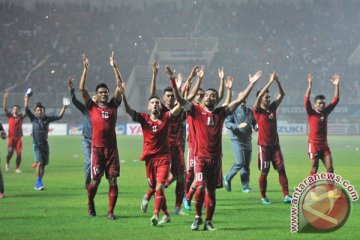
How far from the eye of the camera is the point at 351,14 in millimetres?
70000

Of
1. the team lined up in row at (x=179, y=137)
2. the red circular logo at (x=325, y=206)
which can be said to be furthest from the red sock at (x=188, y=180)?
the red circular logo at (x=325, y=206)

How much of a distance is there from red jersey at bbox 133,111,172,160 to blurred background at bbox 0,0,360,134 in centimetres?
5085

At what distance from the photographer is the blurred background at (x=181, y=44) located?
65250 mm

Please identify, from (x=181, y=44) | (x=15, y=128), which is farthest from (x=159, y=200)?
(x=181, y=44)

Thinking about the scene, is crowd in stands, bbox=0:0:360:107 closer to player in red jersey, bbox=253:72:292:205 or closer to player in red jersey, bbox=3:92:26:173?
player in red jersey, bbox=3:92:26:173

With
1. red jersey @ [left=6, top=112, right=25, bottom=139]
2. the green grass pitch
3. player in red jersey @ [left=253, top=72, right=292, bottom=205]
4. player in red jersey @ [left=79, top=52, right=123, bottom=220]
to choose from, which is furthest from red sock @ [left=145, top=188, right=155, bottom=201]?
red jersey @ [left=6, top=112, right=25, bottom=139]

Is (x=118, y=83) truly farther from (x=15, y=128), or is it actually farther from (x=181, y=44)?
Result: (x=181, y=44)

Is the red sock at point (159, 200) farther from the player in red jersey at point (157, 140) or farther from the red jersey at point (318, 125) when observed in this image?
the red jersey at point (318, 125)

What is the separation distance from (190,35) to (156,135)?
58.6 m

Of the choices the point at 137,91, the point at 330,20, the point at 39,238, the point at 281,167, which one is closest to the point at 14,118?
the point at 281,167

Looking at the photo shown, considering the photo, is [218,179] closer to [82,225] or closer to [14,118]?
[82,225]

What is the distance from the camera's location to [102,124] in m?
12.5

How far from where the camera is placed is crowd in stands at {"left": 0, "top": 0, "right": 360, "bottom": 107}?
66.4m

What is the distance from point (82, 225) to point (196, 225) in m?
1.94
